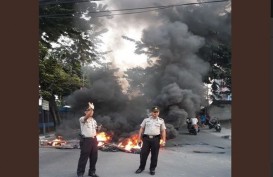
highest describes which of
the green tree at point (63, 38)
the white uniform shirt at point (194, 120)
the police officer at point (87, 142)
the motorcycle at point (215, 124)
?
the green tree at point (63, 38)

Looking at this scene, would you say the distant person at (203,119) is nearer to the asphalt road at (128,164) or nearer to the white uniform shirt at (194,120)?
the white uniform shirt at (194,120)

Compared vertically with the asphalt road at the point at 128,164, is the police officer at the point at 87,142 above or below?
above

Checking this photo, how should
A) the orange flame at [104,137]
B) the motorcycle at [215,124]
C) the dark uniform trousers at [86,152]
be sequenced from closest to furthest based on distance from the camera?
1. the dark uniform trousers at [86,152]
2. the orange flame at [104,137]
3. the motorcycle at [215,124]

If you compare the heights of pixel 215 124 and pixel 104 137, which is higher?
pixel 104 137

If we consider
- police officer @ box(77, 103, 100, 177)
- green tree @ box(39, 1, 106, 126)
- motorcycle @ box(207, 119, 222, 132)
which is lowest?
motorcycle @ box(207, 119, 222, 132)

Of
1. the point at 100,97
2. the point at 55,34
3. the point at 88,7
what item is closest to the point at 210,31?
the point at 100,97

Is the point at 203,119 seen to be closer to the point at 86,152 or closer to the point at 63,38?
the point at 63,38

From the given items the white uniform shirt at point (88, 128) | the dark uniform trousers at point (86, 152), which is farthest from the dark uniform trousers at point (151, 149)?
the white uniform shirt at point (88, 128)

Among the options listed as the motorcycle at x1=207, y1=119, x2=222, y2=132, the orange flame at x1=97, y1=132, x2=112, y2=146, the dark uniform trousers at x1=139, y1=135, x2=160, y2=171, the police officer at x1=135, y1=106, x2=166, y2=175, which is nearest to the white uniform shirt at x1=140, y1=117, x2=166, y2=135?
the police officer at x1=135, y1=106, x2=166, y2=175

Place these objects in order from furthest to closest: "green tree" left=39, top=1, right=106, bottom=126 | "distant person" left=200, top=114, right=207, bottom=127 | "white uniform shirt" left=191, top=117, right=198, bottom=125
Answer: "distant person" left=200, top=114, right=207, bottom=127 < "white uniform shirt" left=191, top=117, right=198, bottom=125 < "green tree" left=39, top=1, right=106, bottom=126

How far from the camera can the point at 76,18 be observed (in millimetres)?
13992

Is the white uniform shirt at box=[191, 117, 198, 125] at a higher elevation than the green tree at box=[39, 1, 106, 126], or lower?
lower

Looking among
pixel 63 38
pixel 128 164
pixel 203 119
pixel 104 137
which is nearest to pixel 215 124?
pixel 203 119

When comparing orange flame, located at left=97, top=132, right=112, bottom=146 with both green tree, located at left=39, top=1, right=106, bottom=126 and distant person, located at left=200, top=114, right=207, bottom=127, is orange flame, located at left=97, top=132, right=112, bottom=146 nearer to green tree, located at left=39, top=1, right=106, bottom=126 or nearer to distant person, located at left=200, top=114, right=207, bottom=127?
green tree, located at left=39, top=1, right=106, bottom=126
